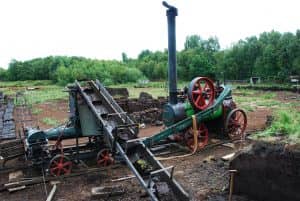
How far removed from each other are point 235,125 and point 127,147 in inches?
195

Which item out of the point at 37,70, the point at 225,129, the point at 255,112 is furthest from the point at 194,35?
the point at 225,129

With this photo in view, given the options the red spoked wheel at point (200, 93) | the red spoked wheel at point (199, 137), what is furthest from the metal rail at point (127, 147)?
the red spoked wheel at point (199, 137)

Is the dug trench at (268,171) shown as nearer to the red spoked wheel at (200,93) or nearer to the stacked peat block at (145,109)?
the red spoked wheel at (200,93)

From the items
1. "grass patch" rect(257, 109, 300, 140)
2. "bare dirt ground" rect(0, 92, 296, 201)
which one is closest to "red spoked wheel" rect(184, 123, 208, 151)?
"bare dirt ground" rect(0, 92, 296, 201)

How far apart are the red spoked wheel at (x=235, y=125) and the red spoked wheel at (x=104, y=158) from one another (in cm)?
357

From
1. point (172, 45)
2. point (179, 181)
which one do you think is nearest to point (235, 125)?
point (172, 45)

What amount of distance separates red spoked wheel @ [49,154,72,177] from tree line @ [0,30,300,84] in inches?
1014

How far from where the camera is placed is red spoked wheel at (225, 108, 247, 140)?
996cm

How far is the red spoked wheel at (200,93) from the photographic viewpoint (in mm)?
8969

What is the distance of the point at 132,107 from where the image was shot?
1591 centimetres

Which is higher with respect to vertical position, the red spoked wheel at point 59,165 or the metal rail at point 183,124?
the metal rail at point 183,124

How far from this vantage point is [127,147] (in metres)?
6.20

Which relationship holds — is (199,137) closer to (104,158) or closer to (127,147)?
(104,158)

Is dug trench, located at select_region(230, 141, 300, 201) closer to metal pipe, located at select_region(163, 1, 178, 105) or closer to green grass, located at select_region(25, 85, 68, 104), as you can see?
metal pipe, located at select_region(163, 1, 178, 105)
